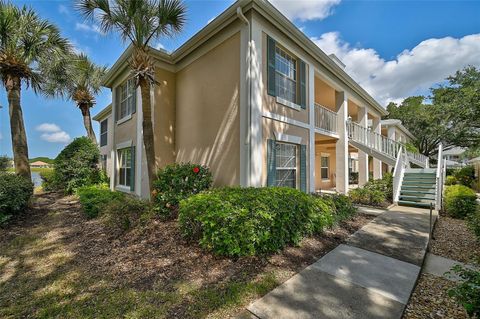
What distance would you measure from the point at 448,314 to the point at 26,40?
44.4 feet

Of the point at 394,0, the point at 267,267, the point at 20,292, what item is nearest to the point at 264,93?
the point at 267,267

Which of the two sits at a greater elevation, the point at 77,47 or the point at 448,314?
the point at 77,47

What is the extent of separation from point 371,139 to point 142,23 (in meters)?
12.5

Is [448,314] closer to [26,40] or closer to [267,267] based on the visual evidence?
[267,267]

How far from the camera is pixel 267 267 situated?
3852mm

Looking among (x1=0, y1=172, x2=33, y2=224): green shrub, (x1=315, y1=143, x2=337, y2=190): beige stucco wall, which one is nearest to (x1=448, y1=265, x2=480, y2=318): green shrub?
(x1=0, y1=172, x2=33, y2=224): green shrub

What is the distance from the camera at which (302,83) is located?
8.66m

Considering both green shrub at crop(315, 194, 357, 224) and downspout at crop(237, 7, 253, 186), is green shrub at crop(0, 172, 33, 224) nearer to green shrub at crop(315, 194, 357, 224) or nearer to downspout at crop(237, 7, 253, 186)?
downspout at crop(237, 7, 253, 186)

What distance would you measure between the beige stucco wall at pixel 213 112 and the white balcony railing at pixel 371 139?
26.0ft

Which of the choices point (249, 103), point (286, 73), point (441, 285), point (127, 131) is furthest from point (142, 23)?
point (441, 285)

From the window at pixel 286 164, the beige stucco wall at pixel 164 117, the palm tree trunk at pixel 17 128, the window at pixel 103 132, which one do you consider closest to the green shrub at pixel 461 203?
the window at pixel 286 164

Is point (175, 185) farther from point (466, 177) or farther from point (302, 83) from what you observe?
point (466, 177)

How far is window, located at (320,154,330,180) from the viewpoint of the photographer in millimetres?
15518

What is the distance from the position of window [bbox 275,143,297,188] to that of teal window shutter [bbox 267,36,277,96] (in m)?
1.89
